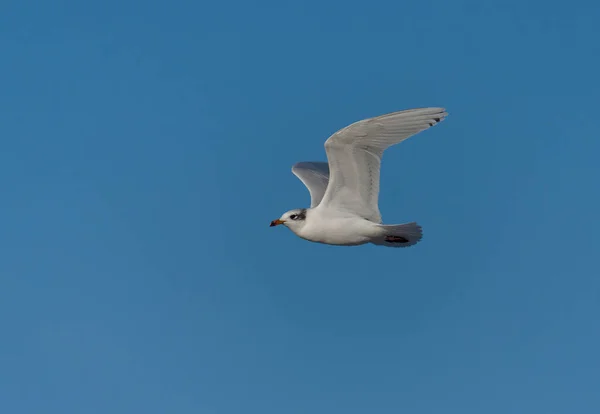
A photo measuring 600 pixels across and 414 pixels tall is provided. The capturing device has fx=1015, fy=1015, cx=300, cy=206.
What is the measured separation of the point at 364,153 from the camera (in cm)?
1953

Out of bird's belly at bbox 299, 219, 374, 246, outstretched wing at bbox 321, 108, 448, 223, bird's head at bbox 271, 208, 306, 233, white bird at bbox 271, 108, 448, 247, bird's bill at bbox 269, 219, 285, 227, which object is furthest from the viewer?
bird's bill at bbox 269, 219, 285, 227

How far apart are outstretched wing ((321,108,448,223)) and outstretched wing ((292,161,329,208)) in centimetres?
170

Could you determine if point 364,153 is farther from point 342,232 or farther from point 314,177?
point 314,177

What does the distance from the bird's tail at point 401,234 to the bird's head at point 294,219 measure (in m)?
1.55

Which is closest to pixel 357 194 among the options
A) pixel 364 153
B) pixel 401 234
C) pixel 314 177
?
pixel 364 153

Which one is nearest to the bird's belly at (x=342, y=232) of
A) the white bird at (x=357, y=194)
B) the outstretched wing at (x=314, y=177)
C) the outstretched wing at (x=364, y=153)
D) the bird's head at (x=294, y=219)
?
the white bird at (x=357, y=194)

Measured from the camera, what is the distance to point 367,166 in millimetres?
19750

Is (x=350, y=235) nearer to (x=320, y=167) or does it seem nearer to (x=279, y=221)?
(x=279, y=221)

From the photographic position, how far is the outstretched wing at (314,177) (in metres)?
22.3

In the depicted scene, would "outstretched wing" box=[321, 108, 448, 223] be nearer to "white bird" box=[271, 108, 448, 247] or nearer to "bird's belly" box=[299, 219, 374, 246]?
"white bird" box=[271, 108, 448, 247]

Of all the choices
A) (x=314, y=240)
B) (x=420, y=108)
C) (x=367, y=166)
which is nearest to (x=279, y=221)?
(x=314, y=240)

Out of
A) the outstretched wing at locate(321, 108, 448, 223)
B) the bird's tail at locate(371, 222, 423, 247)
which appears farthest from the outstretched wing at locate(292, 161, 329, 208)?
the bird's tail at locate(371, 222, 423, 247)

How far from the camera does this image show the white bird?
19062mm

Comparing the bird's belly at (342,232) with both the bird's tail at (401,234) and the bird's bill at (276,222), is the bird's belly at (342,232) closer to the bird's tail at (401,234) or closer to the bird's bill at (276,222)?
the bird's tail at (401,234)
